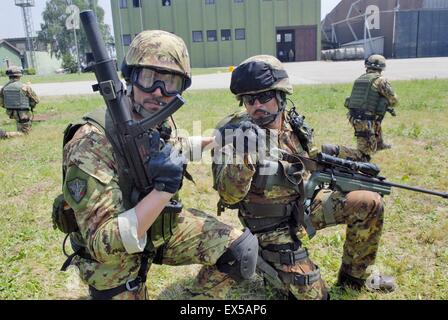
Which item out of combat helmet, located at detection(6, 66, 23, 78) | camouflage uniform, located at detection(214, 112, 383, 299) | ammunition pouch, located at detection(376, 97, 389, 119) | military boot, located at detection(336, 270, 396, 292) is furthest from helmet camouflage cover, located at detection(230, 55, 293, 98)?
combat helmet, located at detection(6, 66, 23, 78)

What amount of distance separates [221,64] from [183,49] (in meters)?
39.3

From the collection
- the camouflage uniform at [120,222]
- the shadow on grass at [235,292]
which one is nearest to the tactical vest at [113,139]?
the camouflage uniform at [120,222]

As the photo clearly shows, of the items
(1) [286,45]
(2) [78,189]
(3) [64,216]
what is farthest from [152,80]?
(1) [286,45]

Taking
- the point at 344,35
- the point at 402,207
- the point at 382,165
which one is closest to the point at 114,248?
the point at 402,207

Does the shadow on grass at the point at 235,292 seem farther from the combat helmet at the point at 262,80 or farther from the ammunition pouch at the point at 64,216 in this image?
the combat helmet at the point at 262,80

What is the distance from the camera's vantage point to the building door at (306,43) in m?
40.5

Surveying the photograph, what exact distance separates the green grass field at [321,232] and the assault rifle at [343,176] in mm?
910

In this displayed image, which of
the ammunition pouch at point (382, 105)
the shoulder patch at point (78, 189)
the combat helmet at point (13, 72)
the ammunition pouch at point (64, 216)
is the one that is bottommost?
the ammunition pouch at point (382, 105)

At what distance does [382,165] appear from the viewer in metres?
6.75

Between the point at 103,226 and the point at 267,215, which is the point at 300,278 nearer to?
the point at 267,215

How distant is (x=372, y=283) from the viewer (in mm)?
3281

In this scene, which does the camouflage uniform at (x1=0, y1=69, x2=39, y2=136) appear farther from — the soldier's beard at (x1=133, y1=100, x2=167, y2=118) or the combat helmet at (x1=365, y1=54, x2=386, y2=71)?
the soldier's beard at (x1=133, y1=100, x2=167, y2=118)

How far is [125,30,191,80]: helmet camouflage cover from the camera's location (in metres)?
2.38
